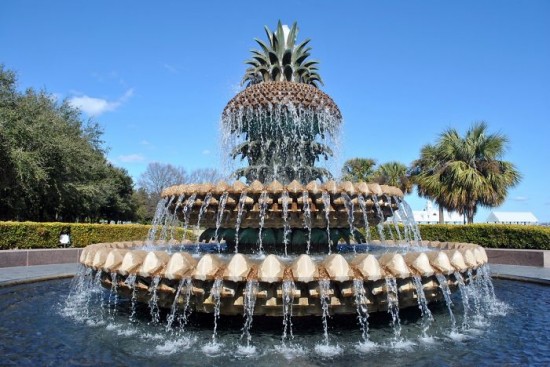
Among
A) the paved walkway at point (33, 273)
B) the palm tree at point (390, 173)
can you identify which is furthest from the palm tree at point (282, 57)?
the palm tree at point (390, 173)

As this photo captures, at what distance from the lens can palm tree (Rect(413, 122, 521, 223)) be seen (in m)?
22.8

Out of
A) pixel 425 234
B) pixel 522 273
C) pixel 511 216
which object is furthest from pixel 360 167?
pixel 522 273

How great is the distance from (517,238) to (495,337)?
12.5m

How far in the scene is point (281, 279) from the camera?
15.9 ft

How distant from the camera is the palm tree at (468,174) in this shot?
2280cm

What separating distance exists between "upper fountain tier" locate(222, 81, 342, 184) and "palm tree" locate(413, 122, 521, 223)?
668 inches

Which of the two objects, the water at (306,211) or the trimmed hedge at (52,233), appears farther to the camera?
the trimmed hedge at (52,233)

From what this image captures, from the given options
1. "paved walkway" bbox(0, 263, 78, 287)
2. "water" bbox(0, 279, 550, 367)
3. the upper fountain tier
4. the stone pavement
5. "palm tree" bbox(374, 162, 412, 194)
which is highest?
"palm tree" bbox(374, 162, 412, 194)

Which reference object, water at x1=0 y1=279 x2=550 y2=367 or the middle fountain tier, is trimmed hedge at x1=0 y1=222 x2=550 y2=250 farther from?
water at x1=0 y1=279 x2=550 y2=367

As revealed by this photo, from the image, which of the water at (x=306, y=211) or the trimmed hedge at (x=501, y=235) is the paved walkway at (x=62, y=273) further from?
the water at (x=306, y=211)

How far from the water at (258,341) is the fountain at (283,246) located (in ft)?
0.82

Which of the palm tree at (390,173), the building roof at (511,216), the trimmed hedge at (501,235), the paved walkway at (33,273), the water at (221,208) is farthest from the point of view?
the building roof at (511,216)

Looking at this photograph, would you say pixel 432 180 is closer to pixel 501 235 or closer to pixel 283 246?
pixel 501 235

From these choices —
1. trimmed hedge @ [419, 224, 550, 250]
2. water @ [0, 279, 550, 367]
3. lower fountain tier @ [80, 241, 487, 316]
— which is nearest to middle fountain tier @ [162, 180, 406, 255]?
lower fountain tier @ [80, 241, 487, 316]
